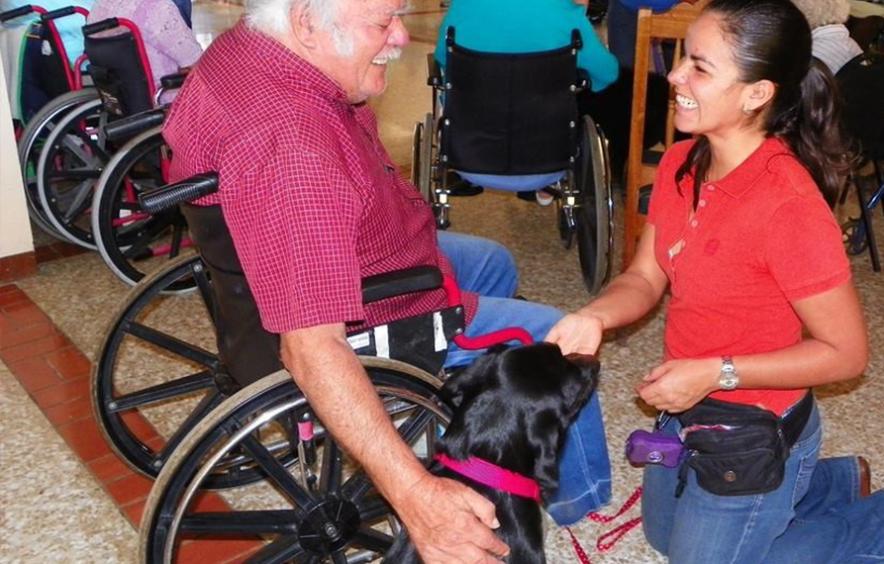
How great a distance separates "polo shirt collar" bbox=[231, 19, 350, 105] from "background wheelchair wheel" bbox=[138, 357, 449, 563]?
0.45 meters

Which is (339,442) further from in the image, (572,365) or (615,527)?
(615,527)

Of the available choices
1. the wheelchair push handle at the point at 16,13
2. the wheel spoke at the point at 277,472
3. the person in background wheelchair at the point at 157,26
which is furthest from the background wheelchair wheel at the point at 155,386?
the wheelchair push handle at the point at 16,13

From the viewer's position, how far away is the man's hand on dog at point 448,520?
1396 mm

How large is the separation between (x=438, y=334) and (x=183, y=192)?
1.71 ft

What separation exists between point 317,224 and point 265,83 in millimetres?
268

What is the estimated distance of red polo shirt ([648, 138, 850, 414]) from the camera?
1.51m

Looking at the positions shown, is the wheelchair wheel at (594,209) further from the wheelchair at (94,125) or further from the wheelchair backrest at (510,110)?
the wheelchair at (94,125)

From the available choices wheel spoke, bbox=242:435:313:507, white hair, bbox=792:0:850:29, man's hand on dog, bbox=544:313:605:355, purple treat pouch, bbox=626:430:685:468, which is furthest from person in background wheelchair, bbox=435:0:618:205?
wheel spoke, bbox=242:435:313:507

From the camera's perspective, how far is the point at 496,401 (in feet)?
4.90

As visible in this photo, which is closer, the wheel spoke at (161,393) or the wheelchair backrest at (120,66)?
the wheel spoke at (161,393)

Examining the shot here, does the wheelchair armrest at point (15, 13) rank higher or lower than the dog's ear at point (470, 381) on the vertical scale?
higher

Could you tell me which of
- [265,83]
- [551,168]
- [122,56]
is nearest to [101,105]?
[122,56]

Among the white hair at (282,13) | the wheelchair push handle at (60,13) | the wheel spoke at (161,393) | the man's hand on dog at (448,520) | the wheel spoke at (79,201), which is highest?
the white hair at (282,13)

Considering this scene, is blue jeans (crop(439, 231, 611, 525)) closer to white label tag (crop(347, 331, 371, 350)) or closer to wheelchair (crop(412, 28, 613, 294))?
white label tag (crop(347, 331, 371, 350))
